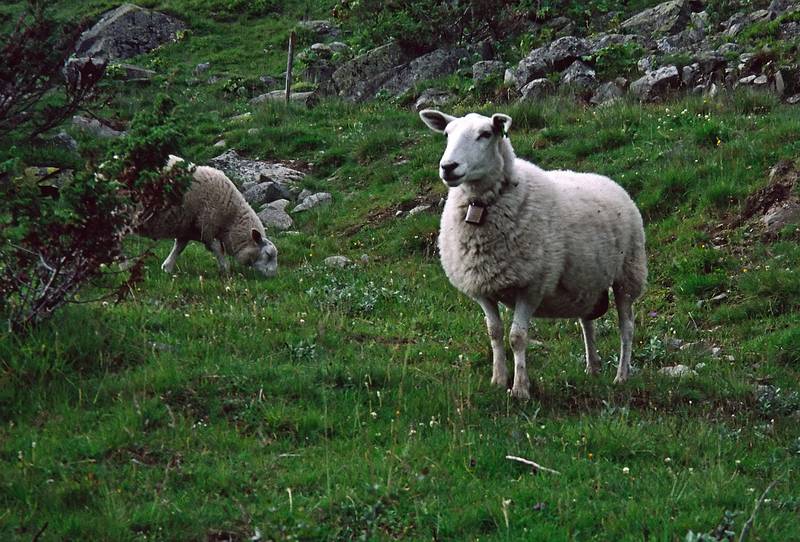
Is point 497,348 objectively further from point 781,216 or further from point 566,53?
point 566,53

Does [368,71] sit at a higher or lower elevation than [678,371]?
higher

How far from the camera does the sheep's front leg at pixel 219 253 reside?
12.4 meters

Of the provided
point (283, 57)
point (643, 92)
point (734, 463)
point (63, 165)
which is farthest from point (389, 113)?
point (734, 463)

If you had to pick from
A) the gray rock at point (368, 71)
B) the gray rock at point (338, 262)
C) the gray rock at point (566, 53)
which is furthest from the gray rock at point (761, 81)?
the gray rock at point (368, 71)

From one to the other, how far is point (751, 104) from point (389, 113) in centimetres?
835

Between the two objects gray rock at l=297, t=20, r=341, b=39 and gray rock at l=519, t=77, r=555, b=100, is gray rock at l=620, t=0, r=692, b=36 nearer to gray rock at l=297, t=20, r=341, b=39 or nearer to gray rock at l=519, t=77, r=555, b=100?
gray rock at l=519, t=77, r=555, b=100

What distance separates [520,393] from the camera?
23.3ft

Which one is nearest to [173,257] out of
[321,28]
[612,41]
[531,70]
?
[531,70]

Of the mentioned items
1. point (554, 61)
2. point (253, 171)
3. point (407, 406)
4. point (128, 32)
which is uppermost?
point (128, 32)

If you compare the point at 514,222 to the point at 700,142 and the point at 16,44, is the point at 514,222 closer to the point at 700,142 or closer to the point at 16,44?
the point at 16,44

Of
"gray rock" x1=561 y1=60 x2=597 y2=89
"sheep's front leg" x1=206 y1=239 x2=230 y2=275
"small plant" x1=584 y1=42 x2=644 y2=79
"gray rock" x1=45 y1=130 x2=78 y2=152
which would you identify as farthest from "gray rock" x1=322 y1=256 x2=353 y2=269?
"small plant" x1=584 y1=42 x2=644 y2=79

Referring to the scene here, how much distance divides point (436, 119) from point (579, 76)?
11.9 metres

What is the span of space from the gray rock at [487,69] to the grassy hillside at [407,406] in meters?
8.49

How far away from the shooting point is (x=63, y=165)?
57.7 ft
